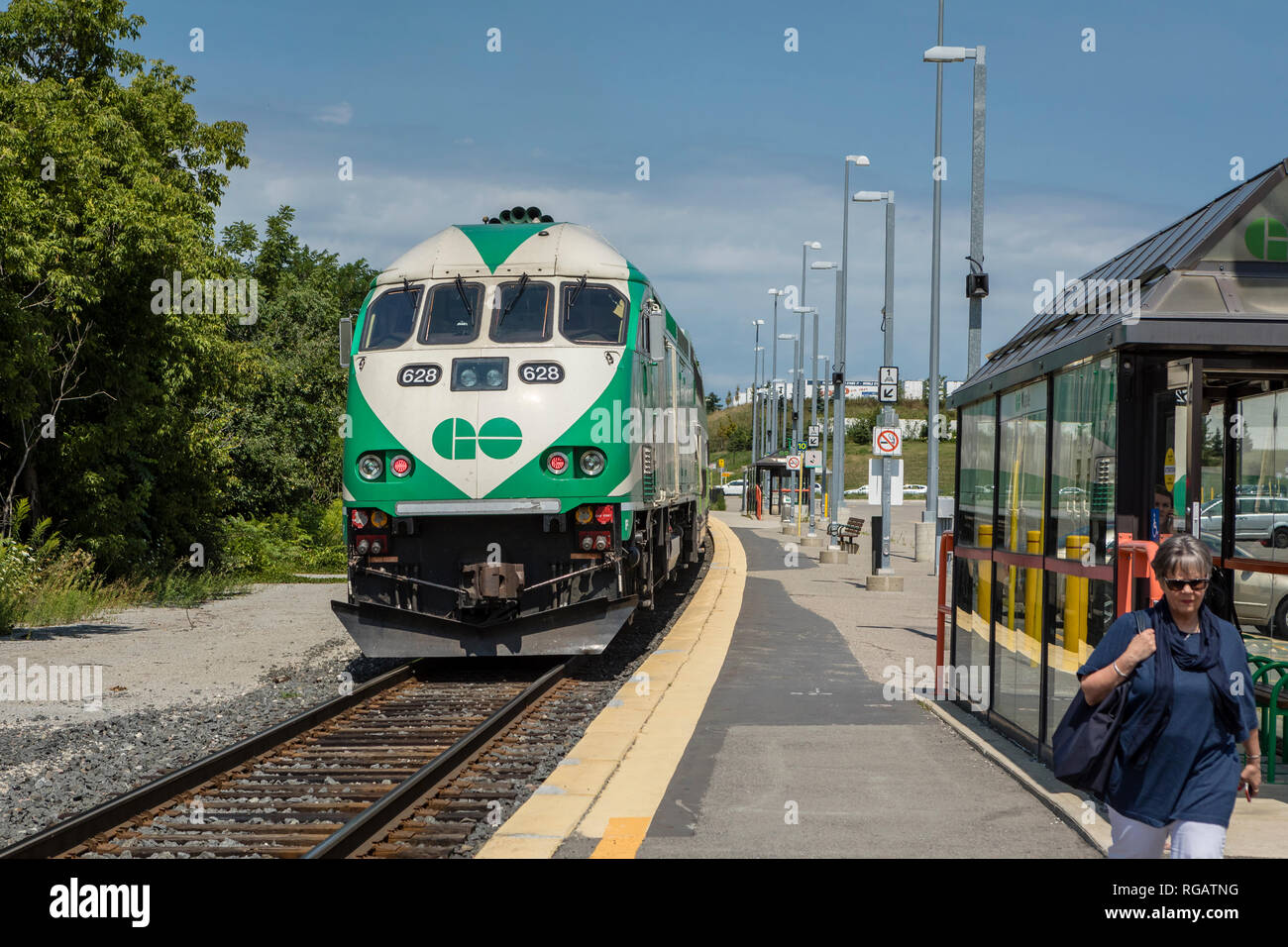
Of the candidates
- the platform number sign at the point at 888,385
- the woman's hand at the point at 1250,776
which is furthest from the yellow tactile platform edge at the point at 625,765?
the platform number sign at the point at 888,385

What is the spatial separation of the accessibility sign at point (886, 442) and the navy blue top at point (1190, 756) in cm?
2053

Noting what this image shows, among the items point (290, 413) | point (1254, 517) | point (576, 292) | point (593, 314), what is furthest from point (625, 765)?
point (290, 413)

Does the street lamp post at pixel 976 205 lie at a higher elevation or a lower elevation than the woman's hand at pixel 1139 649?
higher

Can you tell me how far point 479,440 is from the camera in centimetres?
1172

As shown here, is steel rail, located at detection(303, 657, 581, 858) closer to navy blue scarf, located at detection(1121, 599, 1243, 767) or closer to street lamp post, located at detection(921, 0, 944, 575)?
navy blue scarf, located at detection(1121, 599, 1243, 767)

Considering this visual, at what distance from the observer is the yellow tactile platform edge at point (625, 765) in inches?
250

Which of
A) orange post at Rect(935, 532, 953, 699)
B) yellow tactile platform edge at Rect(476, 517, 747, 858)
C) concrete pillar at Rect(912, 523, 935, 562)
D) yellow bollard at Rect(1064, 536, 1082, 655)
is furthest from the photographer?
concrete pillar at Rect(912, 523, 935, 562)

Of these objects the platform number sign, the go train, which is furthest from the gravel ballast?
the platform number sign

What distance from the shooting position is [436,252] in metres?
13.0

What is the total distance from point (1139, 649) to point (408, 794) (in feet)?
14.2

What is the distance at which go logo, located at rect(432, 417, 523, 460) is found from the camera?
1170cm

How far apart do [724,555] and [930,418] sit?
28.0 ft

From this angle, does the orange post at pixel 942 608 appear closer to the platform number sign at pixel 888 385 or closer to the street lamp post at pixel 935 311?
the street lamp post at pixel 935 311

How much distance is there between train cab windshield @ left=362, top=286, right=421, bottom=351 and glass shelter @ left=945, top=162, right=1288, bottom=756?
5.27 meters
